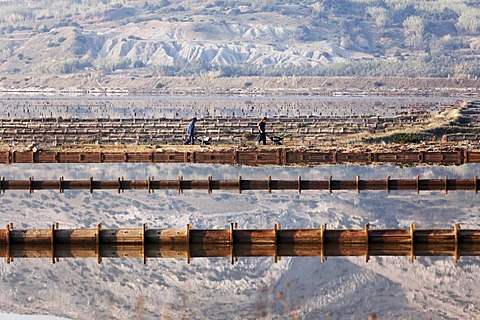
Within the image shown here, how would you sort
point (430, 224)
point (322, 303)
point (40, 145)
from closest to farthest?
point (322, 303)
point (430, 224)
point (40, 145)

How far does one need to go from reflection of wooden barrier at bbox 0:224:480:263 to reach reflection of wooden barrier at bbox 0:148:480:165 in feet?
62.1

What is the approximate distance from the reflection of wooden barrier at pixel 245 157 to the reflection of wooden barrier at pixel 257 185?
21.3 feet

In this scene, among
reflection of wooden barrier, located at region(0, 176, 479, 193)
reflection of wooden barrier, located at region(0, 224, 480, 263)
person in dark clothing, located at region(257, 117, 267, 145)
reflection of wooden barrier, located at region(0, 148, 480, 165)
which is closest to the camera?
reflection of wooden barrier, located at region(0, 224, 480, 263)

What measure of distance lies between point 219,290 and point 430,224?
9.44 metres

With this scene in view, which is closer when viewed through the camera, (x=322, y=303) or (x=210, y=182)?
(x=322, y=303)

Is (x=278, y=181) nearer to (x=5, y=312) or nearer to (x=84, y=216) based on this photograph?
(x=84, y=216)

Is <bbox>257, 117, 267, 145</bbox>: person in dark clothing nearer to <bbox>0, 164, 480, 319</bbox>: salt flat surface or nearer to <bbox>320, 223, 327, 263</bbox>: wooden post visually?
<bbox>0, 164, 480, 319</bbox>: salt flat surface

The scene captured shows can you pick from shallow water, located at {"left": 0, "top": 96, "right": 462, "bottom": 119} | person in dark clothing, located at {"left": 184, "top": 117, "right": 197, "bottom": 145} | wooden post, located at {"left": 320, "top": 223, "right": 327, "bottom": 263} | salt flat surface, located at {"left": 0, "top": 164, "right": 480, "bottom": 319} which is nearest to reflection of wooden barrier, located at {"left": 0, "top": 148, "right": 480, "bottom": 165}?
person in dark clothing, located at {"left": 184, "top": 117, "right": 197, "bottom": 145}

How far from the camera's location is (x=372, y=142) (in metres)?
56.4

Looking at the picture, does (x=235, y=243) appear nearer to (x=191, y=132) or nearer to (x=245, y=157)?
(x=245, y=157)

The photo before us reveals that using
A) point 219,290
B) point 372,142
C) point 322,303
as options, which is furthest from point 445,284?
point 372,142

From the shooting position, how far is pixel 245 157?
46938 mm

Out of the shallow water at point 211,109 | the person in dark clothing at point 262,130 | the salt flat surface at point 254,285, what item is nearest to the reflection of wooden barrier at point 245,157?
the person in dark clothing at point 262,130

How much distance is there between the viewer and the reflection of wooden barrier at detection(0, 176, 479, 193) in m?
38.6
